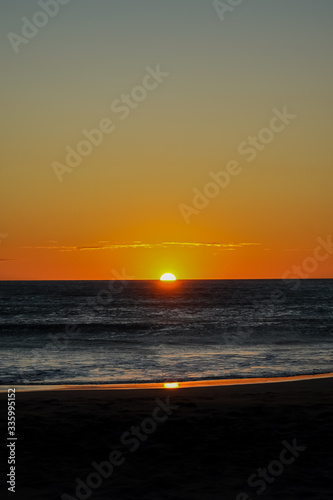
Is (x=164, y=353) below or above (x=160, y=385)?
above

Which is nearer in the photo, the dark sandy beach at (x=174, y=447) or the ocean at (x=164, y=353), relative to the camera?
the dark sandy beach at (x=174, y=447)

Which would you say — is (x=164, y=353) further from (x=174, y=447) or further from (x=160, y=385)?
(x=174, y=447)

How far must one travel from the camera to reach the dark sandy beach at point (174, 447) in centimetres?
913

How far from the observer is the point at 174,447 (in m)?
11.1

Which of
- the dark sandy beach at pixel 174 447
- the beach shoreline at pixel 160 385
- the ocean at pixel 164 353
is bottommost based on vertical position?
the dark sandy beach at pixel 174 447

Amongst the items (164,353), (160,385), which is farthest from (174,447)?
(164,353)

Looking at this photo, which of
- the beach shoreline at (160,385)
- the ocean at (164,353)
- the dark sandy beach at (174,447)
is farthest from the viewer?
the ocean at (164,353)

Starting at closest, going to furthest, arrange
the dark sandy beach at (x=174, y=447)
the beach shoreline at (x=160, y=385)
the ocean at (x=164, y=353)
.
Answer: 1. the dark sandy beach at (x=174, y=447)
2. the beach shoreline at (x=160, y=385)
3. the ocean at (x=164, y=353)

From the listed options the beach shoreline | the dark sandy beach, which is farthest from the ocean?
the dark sandy beach

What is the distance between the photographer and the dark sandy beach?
9.13 m

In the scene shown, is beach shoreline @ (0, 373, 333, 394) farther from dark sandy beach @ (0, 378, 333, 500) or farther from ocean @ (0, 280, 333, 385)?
dark sandy beach @ (0, 378, 333, 500)

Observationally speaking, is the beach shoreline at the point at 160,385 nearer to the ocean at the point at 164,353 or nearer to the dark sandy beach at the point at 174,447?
the ocean at the point at 164,353

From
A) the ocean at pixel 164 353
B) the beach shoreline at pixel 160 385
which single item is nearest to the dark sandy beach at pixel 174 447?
the beach shoreline at pixel 160 385

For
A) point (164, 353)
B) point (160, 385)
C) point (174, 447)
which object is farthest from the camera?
point (164, 353)
